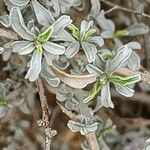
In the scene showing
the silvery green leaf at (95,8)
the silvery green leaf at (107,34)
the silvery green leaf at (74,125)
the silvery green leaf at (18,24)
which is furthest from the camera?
the silvery green leaf at (107,34)

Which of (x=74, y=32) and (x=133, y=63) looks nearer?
(x=74, y=32)

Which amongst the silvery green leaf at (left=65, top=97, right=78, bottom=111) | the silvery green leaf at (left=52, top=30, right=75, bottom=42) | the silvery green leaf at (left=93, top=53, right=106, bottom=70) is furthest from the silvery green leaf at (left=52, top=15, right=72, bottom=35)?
the silvery green leaf at (left=65, top=97, right=78, bottom=111)

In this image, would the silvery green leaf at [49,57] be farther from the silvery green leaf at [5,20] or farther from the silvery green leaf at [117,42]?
the silvery green leaf at [117,42]

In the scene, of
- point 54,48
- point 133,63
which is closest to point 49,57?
point 54,48

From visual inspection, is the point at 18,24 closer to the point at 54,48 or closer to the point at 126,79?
the point at 54,48

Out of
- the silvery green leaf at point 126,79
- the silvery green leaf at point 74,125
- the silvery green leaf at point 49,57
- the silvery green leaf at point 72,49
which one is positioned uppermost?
the silvery green leaf at point 49,57

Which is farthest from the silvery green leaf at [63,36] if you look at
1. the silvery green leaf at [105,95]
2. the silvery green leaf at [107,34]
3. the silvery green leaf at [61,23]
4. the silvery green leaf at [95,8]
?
the silvery green leaf at [107,34]
